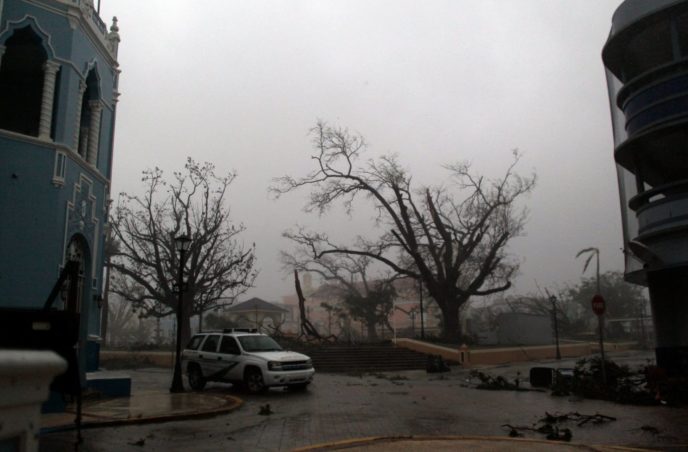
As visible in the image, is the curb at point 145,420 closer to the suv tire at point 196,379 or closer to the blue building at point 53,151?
the blue building at point 53,151

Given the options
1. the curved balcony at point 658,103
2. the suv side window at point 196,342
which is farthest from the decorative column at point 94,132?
the curved balcony at point 658,103

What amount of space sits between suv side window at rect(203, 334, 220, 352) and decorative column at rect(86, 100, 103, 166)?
6.62 m

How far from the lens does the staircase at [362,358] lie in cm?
2967

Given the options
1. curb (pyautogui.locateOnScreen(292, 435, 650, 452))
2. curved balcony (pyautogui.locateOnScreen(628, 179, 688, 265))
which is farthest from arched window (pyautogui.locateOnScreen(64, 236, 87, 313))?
curved balcony (pyautogui.locateOnScreen(628, 179, 688, 265))

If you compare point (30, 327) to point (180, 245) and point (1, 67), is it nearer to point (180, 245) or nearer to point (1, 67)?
point (1, 67)

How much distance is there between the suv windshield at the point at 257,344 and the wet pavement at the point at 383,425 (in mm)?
1281

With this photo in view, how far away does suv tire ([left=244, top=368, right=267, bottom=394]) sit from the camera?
16.7 meters

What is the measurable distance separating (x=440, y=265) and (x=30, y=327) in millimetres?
36161

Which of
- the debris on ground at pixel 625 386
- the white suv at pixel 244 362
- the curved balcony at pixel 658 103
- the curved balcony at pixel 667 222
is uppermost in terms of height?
the curved balcony at pixel 658 103

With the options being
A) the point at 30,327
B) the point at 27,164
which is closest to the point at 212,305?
the point at 27,164

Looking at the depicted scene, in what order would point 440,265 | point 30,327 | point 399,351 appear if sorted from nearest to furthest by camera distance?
point 30,327, point 399,351, point 440,265

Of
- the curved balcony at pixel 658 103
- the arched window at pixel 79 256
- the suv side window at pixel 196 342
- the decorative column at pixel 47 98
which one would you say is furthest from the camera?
the suv side window at pixel 196 342

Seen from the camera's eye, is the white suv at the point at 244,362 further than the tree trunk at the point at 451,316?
No

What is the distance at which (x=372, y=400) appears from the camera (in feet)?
50.4
